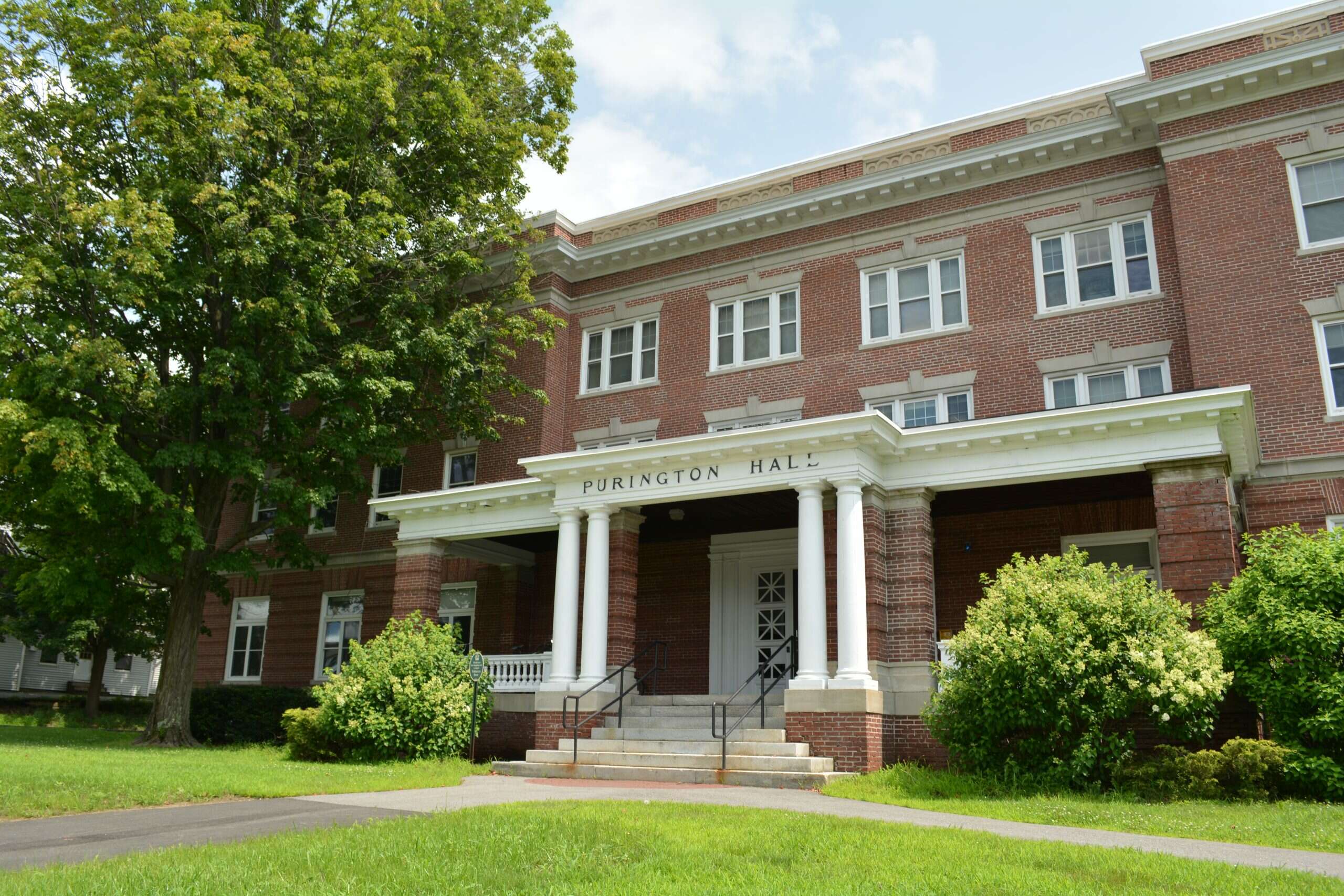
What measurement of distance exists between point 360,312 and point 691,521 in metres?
9.47

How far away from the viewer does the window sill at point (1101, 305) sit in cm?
2000

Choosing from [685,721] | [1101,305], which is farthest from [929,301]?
[685,721]

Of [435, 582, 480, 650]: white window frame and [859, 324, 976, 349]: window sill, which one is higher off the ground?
[859, 324, 976, 349]: window sill

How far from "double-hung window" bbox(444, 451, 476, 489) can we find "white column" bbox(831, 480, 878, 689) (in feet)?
42.1

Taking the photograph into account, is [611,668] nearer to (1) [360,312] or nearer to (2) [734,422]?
(2) [734,422]

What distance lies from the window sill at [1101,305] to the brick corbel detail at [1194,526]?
5.74m

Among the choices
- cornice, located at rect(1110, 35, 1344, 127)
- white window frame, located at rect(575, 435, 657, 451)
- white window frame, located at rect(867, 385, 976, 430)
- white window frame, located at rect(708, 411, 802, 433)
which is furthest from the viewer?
white window frame, located at rect(575, 435, 657, 451)

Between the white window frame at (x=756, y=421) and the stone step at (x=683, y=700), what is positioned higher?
the white window frame at (x=756, y=421)

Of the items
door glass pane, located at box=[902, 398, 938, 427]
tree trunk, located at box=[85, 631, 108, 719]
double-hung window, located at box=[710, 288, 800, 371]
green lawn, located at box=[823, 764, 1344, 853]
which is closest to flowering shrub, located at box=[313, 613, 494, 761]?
green lawn, located at box=[823, 764, 1344, 853]

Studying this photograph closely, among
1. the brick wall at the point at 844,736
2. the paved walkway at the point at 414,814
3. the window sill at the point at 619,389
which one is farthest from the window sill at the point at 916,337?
the paved walkway at the point at 414,814

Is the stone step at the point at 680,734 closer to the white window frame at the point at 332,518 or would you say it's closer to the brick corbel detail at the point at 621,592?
the brick corbel detail at the point at 621,592

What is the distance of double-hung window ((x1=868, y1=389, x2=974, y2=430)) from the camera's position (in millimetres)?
21516

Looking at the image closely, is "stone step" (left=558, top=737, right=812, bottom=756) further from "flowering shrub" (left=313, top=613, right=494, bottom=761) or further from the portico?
"flowering shrub" (left=313, top=613, right=494, bottom=761)

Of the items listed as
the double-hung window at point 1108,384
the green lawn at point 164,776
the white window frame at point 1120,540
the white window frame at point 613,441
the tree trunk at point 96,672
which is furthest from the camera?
the tree trunk at point 96,672
